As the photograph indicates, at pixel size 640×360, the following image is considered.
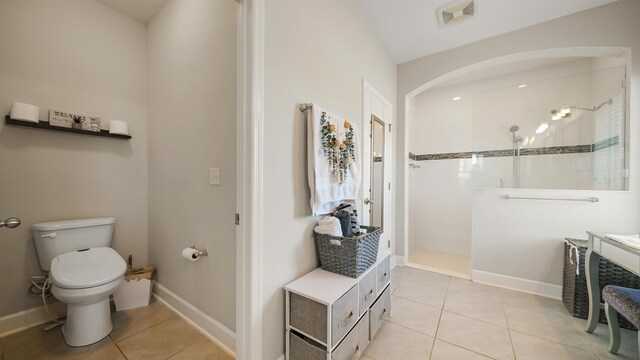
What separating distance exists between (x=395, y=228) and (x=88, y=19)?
383cm

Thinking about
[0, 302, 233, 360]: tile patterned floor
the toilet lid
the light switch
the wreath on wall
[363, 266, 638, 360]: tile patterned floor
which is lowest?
[363, 266, 638, 360]: tile patterned floor

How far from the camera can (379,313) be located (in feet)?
5.42

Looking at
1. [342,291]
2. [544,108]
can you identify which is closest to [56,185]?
[342,291]

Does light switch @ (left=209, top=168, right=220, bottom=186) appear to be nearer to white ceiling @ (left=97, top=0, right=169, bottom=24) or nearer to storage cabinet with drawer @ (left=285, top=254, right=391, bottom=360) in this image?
storage cabinet with drawer @ (left=285, top=254, right=391, bottom=360)

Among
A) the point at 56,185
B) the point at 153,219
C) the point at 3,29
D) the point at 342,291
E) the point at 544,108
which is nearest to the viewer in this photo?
the point at 342,291

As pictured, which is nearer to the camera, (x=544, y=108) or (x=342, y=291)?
(x=342, y=291)

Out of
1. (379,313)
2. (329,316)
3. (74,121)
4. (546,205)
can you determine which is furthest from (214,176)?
(546,205)

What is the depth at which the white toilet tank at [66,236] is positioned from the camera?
164 centimetres

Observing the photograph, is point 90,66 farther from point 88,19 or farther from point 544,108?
point 544,108

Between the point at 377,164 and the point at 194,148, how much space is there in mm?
1824

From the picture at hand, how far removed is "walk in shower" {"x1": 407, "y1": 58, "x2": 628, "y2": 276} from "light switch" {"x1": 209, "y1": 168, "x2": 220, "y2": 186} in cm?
276

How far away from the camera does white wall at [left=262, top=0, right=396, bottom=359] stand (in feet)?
4.15

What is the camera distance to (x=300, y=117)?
1.47 m

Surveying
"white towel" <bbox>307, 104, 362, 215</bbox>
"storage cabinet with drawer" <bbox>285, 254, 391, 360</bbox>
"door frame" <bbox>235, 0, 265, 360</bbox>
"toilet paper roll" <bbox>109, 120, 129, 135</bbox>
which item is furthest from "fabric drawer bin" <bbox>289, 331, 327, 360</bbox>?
"toilet paper roll" <bbox>109, 120, 129, 135</bbox>
